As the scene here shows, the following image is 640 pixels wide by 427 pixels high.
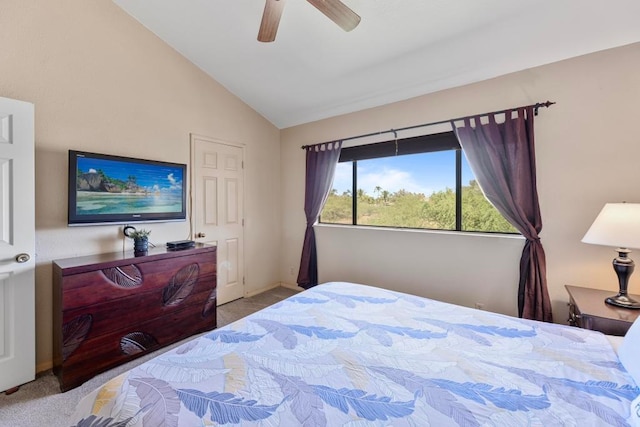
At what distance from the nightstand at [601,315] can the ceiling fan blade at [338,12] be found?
7.92 feet

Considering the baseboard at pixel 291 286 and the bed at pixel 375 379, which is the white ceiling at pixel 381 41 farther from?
the baseboard at pixel 291 286

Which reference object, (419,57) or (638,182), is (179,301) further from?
(638,182)

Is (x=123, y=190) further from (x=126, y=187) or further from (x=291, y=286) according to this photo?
(x=291, y=286)

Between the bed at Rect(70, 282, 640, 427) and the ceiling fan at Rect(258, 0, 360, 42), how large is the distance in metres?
1.87

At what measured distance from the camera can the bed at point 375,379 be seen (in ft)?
2.85

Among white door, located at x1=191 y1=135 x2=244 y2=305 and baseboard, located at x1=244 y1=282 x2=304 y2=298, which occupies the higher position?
white door, located at x1=191 y1=135 x2=244 y2=305

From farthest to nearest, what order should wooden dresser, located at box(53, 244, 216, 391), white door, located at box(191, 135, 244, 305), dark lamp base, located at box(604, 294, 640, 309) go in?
white door, located at box(191, 135, 244, 305) → wooden dresser, located at box(53, 244, 216, 391) → dark lamp base, located at box(604, 294, 640, 309)

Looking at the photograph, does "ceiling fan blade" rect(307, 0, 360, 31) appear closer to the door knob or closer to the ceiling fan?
the ceiling fan

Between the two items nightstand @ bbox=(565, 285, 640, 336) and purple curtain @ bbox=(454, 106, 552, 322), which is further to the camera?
purple curtain @ bbox=(454, 106, 552, 322)

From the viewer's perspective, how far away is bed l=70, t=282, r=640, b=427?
0.87m

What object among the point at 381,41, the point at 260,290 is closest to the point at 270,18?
the point at 381,41

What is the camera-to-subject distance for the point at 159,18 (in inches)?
103

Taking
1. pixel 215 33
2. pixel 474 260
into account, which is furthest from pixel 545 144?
pixel 215 33

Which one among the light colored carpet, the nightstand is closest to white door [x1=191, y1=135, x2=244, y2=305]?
the light colored carpet
